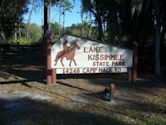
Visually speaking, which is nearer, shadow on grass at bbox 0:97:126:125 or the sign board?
shadow on grass at bbox 0:97:126:125

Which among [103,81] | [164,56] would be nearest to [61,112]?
[103,81]

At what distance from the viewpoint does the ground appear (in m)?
8.53

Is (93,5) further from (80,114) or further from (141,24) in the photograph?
(80,114)

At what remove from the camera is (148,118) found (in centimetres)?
870

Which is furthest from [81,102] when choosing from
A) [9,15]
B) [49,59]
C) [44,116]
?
[9,15]

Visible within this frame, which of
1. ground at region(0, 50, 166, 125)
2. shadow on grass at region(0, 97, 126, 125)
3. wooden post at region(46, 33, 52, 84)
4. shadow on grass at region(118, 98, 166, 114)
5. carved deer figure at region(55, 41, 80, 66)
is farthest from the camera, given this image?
carved deer figure at region(55, 41, 80, 66)

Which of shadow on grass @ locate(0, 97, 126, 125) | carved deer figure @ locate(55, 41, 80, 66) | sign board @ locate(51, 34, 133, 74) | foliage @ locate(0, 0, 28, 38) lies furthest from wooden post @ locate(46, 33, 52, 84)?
foliage @ locate(0, 0, 28, 38)

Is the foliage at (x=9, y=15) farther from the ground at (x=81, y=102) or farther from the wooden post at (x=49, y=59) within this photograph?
the wooden post at (x=49, y=59)

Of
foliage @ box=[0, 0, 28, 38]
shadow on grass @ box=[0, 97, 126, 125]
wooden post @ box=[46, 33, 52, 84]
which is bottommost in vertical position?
shadow on grass @ box=[0, 97, 126, 125]

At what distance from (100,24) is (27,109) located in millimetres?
14803

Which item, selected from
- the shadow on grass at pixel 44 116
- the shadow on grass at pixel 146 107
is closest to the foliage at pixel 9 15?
the shadow on grass at pixel 44 116

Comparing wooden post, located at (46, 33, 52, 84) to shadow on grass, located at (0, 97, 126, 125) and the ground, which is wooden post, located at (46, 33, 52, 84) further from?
shadow on grass, located at (0, 97, 126, 125)

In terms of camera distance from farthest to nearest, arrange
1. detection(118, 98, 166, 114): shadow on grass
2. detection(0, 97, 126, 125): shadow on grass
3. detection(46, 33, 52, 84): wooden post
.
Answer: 1. detection(46, 33, 52, 84): wooden post
2. detection(118, 98, 166, 114): shadow on grass
3. detection(0, 97, 126, 125): shadow on grass

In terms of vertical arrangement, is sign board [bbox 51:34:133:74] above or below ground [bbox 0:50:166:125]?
A: above
